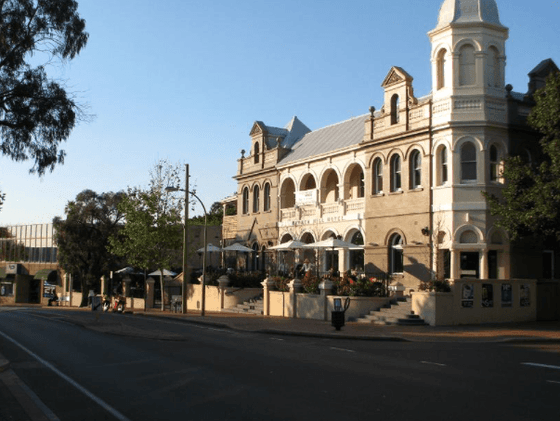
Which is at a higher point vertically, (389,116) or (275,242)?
(389,116)

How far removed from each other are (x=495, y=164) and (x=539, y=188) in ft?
17.6

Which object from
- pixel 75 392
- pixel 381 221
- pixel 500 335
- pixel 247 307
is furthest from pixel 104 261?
pixel 75 392

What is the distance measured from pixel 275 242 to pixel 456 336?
2051cm

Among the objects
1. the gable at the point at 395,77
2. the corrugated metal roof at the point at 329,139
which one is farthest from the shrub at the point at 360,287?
the gable at the point at 395,77

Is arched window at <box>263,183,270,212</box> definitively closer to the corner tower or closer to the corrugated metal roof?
the corrugated metal roof

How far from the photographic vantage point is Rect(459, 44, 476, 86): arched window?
95.9ft

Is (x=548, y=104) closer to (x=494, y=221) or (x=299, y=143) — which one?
(x=494, y=221)

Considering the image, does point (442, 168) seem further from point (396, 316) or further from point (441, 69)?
point (396, 316)

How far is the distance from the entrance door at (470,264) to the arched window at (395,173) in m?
4.99

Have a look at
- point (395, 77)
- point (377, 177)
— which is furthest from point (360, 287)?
point (395, 77)

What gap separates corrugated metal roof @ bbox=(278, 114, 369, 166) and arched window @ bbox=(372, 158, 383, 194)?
7.89ft

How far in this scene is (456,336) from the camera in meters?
22.1

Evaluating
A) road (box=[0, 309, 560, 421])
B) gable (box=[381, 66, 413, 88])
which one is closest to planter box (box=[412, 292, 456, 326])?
road (box=[0, 309, 560, 421])

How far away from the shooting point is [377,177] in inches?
1334
